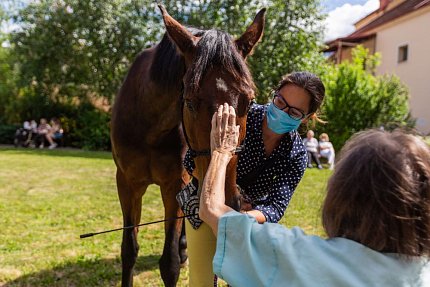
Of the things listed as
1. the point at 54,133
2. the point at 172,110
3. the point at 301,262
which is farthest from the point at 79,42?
the point at 301,262

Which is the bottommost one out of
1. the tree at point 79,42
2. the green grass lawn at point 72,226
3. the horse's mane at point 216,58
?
the green grass lawn at point 72,226

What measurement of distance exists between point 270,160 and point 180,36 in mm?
827

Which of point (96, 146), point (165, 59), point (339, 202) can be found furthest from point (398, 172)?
point (96, 146)

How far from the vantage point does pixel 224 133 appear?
147 cm

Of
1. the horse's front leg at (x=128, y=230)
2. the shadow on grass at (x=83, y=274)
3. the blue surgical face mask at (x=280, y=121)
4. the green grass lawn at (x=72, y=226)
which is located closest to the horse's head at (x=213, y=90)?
the blue surgical face mask at (x=280, y=121)

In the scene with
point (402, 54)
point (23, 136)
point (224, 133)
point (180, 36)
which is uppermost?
point (402, 54)

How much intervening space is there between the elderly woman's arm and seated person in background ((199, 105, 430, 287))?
0.14m

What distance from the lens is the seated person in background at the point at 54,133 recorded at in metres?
17.8

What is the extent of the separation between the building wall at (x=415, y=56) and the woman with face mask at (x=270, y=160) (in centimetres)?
1882

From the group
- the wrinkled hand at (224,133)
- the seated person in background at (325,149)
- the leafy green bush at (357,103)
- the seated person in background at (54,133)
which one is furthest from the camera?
the seated person in background at (54,133)

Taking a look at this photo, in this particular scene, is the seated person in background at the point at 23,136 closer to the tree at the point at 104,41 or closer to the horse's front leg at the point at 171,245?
the tree at the point at 104,41

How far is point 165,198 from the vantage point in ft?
10.9

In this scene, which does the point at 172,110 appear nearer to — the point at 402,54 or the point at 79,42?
the point at 79,42

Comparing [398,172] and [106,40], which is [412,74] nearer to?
[106,40]
